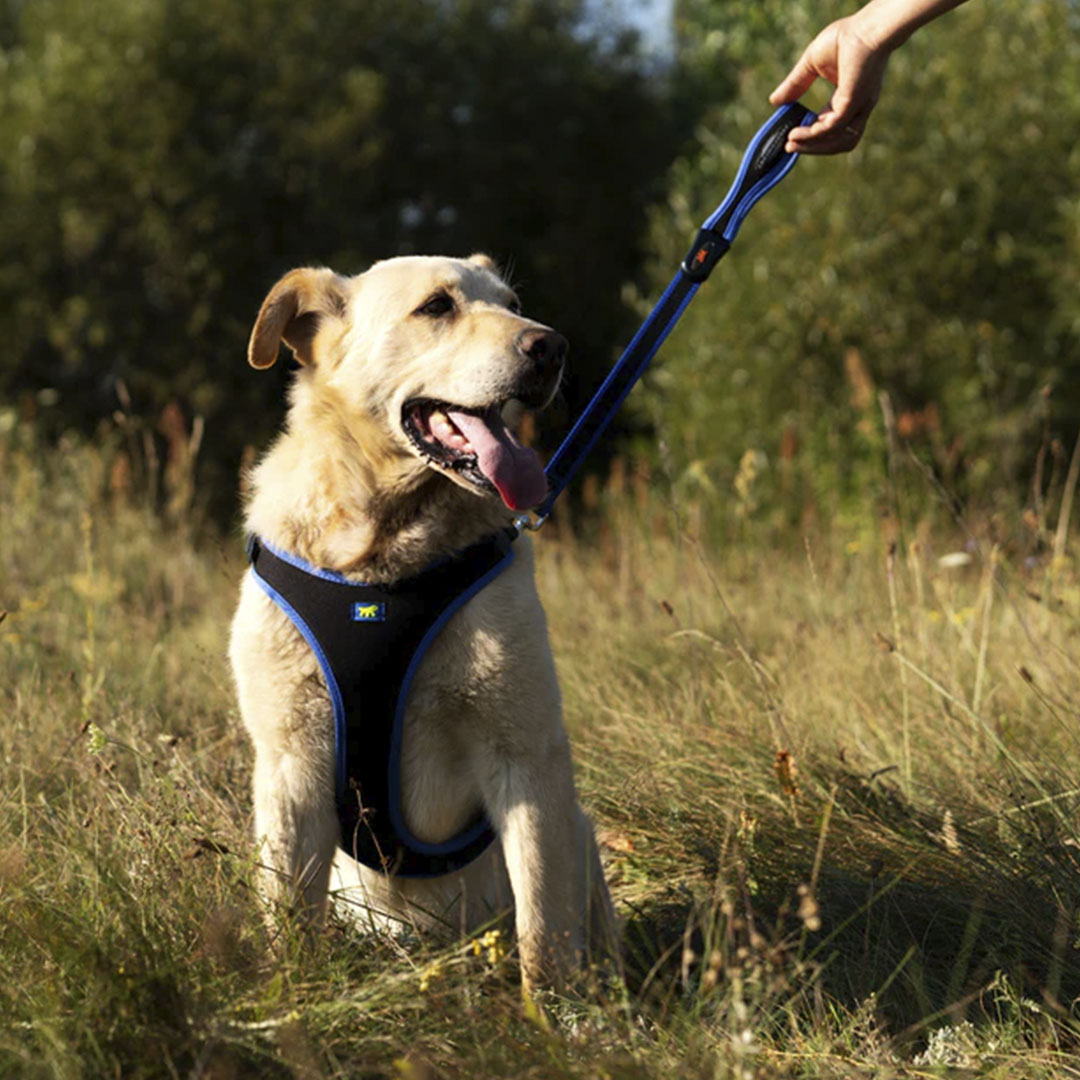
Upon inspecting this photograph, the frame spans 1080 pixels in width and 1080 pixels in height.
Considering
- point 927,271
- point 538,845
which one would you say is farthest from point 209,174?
point 538,845

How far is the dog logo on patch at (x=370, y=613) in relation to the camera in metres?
2.76

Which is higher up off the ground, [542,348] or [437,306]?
[437,306]

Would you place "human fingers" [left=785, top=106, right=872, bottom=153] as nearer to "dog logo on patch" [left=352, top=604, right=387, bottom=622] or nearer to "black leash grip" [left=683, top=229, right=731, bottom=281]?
"black leash grip" [left=683, top=229, right=731, bottom=281]

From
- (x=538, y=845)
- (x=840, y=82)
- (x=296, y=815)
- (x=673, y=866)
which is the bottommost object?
(x=673, y=866)

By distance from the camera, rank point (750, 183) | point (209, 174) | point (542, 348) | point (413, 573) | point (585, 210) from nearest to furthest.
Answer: point (413, 573) → point (542, 348) → point (750, 183) → point (209, 174) → point (585, 210)

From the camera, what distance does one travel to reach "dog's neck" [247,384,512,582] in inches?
114

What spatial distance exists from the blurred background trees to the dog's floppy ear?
360cm

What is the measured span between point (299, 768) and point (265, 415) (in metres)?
11.1

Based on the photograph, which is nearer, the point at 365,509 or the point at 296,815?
the point at 296,815

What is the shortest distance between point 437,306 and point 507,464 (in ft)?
1.63

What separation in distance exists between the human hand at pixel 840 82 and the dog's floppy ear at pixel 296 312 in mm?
1141

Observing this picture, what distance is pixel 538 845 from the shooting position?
2.76 metres

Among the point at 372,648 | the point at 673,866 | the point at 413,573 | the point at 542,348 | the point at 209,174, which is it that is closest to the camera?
the point at 372,648

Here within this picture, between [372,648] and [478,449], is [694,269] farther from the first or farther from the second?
[372,648]
